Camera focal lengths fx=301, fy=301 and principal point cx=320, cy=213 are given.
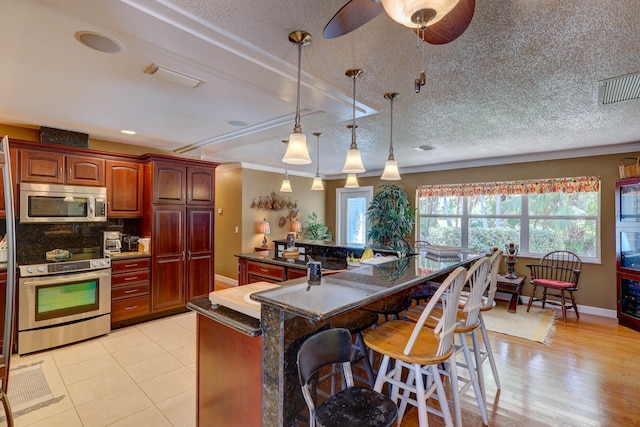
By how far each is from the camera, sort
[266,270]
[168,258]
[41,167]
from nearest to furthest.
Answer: [266,270]
[41,167]
[168,258]

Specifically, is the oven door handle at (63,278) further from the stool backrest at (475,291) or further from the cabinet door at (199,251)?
the stool backrest at (475,291)

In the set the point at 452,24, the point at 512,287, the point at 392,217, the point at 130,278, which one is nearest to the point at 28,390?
the point at 130,278

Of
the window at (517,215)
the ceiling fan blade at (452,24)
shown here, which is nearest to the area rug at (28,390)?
the ceiling fan blade at (452,24)

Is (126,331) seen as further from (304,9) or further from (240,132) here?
(304,9)

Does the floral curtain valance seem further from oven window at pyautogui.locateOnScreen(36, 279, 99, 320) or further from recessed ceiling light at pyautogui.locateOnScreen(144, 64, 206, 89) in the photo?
oven window at pyautogui.locateOnScreen(36, 279, 99, 320)

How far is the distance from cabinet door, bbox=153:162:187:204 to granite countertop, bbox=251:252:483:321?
308cm

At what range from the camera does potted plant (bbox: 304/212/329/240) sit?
6820mm

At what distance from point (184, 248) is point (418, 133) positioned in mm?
3513

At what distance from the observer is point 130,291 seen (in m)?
3.80

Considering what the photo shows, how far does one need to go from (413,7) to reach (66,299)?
4.16 m

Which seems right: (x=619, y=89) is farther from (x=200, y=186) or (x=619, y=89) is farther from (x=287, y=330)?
(x=200, y=186)

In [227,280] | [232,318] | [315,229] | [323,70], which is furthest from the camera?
[315,229]

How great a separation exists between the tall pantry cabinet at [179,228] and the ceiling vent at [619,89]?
4429mm

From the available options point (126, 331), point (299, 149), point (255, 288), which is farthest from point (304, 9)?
point (126, 331)
